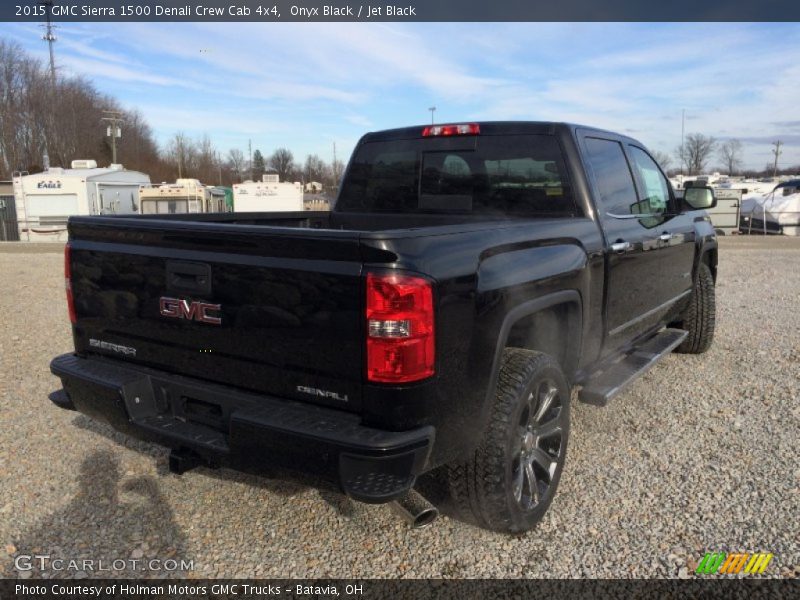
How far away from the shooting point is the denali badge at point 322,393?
7.96 ft

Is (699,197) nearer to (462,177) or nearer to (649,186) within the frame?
(649,186)

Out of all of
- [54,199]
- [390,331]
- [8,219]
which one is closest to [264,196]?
[54,199]

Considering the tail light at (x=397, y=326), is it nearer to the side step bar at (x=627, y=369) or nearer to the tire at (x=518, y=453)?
the tire at (x=518, y=453)

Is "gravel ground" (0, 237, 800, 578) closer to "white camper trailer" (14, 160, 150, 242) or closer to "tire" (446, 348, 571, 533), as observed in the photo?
"tire" (446, 348, 571, 533)

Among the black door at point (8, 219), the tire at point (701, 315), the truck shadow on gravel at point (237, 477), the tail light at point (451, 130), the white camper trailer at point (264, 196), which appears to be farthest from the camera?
the black door at point (8, 219)

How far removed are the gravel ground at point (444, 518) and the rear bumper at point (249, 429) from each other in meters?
0.55

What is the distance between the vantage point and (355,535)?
3055 millimetres

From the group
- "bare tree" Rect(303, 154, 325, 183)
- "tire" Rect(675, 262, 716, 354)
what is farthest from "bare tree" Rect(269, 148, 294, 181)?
"tire" Rect(675, 262, 716, 354)

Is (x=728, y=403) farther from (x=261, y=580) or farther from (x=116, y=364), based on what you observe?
(x=116, y=364)

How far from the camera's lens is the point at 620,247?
12.7 feet

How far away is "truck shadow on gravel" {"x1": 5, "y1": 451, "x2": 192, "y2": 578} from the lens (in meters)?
2.78

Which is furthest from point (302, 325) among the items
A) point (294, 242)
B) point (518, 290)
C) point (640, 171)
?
point (640, 171)

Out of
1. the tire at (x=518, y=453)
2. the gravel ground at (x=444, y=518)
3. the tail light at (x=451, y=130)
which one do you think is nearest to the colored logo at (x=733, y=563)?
the gravel ground at (x=444, y=518)

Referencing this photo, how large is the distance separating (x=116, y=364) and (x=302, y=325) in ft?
4.05
